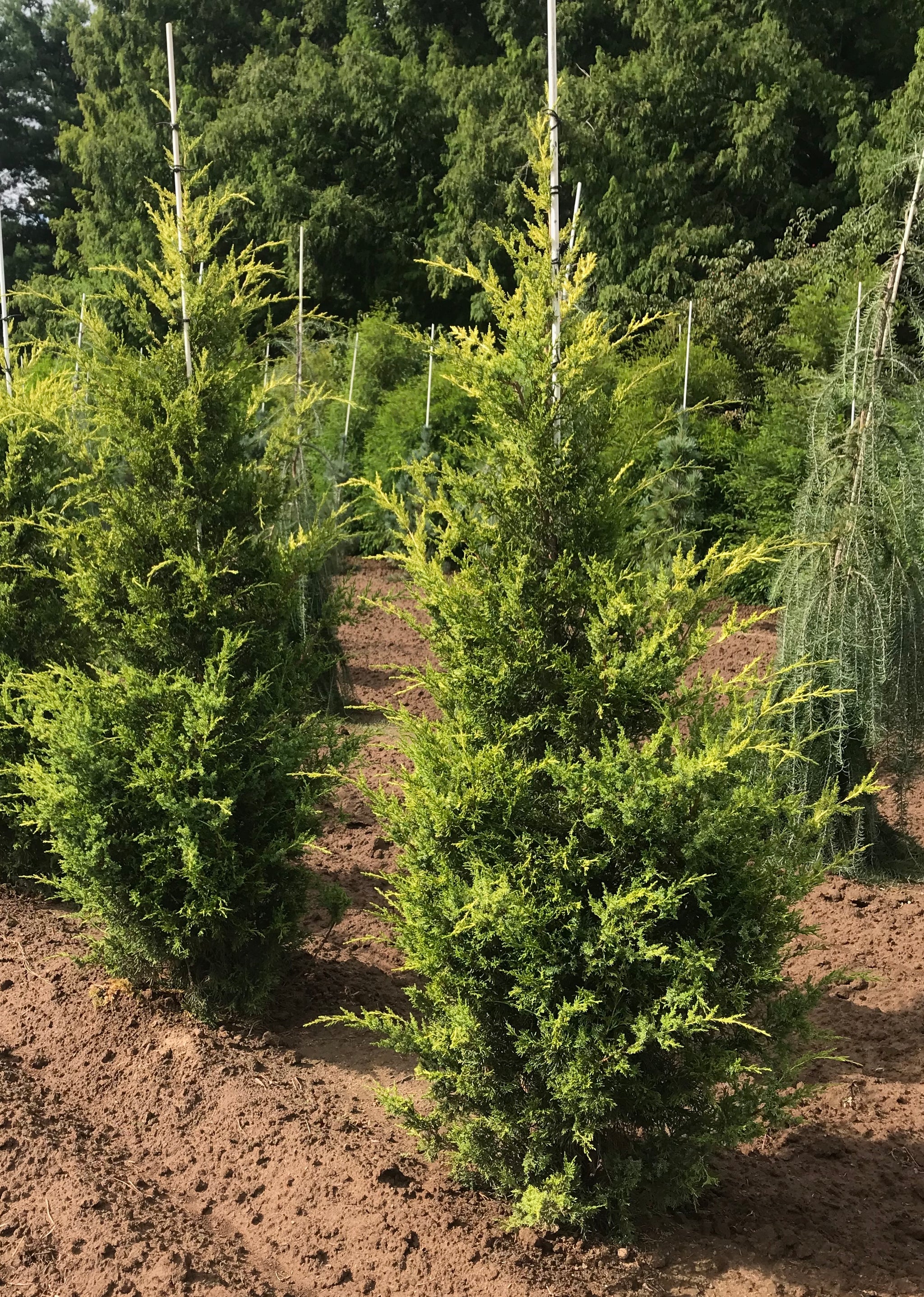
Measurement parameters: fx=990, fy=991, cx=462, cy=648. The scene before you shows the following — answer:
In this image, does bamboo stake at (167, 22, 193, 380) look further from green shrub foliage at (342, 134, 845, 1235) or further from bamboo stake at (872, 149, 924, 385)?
bamboo stake at (872, 149, 924, 385)

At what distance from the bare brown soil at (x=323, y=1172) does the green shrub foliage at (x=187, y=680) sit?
0.46 metres

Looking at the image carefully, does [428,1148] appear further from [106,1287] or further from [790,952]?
[790,952]

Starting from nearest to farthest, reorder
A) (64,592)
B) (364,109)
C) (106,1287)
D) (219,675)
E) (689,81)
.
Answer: (106,1287)
(219,675)
(64,592)
(689,81)
(364,109)

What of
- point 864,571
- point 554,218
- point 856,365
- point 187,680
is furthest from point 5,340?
point 864,571

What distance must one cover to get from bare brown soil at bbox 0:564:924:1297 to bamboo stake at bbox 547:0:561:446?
3.69ft

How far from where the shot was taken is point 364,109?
943 inches

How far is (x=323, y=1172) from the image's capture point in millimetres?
3453

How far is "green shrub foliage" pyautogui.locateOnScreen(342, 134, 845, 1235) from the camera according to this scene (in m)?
2.99

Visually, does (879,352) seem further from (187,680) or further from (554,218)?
(187,680)

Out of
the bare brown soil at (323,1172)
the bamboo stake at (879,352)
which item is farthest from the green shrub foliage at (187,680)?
the bamboo stake at (879,352)

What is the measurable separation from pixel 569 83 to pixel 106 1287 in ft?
70.4

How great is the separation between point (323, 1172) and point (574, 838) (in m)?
1.54

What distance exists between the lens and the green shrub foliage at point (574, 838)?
299cm

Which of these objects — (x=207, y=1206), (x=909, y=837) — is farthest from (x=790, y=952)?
(x=909, y=837)
